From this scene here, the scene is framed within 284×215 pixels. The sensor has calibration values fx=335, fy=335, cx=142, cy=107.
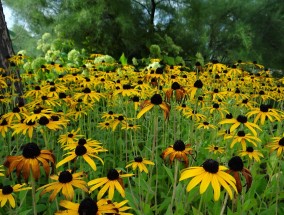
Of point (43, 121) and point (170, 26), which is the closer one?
point (43, 121)

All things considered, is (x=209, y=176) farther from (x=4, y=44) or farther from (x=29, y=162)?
(x=4, y=44)

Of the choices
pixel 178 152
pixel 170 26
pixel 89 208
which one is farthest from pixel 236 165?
pixel 170 26

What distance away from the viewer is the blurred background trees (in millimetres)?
7678

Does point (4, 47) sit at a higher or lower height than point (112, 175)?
higher

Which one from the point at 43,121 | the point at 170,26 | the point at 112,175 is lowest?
the point at 112,175

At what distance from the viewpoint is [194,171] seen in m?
1.09

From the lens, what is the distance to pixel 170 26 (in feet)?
28.8

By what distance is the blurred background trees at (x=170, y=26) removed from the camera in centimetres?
768

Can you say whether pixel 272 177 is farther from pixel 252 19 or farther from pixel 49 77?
pixel 252 19

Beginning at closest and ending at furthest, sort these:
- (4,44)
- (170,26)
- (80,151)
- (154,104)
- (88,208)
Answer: (88,208) → (80,151) → (154,104) → (4,44) → (170,26)

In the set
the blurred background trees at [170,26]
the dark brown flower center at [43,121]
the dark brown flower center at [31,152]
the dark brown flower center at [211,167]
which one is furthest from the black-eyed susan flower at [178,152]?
the blurred background trees at [170,26]

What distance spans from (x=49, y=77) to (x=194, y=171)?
489cm

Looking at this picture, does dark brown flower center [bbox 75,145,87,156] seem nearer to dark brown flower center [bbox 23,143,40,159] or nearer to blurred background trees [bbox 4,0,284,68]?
dark brown flower center [bbox 23,143,40,159]

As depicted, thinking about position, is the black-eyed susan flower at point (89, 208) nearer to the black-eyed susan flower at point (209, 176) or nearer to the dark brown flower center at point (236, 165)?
the black-eyed susan flower at point (209, 176)
